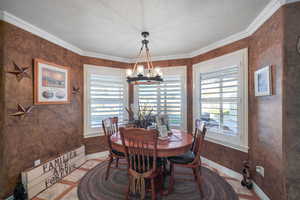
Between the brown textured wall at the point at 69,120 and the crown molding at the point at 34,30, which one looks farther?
the crown molding at the point at 34,30

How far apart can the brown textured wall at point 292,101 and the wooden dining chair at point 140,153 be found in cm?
151

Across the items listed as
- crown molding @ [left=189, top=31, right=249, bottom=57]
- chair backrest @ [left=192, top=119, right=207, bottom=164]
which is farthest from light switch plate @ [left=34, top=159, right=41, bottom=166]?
Result: crown molding @ [left=189, top=31, right=249, bottom=57]

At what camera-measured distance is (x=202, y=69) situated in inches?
119

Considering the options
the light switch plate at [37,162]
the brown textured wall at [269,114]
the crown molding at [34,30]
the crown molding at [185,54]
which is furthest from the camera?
the light switch plate at [37,162]

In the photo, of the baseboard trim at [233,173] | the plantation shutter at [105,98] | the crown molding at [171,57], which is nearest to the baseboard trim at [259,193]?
the baseboard trim at [233,173]

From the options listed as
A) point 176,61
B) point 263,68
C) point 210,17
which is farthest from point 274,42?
point 176,61

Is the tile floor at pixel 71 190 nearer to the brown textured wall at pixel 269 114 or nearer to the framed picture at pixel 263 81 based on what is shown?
the brown textured wall at pixel 269 114

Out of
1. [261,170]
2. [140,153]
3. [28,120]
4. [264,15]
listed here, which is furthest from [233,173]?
[28,120]

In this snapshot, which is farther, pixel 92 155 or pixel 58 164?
pixel 92 155

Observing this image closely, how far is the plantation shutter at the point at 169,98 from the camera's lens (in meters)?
3.42

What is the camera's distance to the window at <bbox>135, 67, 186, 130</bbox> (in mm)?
3381

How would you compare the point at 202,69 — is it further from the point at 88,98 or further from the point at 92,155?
the point at 92,155

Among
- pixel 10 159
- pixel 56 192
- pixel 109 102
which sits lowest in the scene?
pixel 56 192

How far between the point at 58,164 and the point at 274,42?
3833 mm
